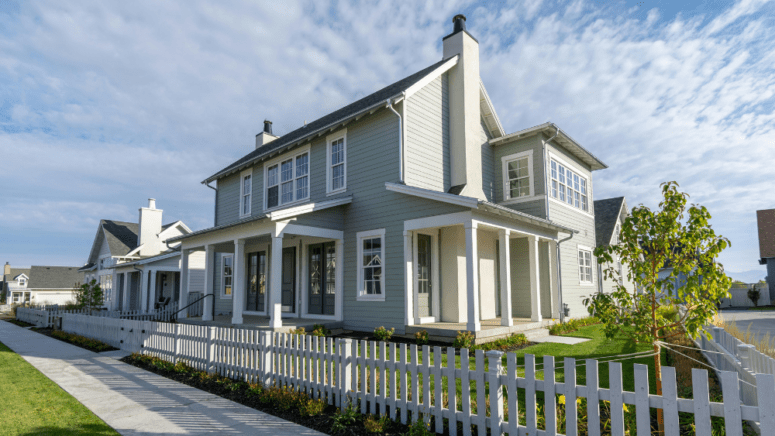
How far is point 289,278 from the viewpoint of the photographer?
14656 millimetres

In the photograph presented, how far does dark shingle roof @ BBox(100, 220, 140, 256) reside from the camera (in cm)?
2920

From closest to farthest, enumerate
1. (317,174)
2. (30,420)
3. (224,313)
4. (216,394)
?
(30,420) → (216,394) → (317,174) → (224,313)

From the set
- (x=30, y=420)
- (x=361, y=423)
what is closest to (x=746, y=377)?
(x=361, y=423)

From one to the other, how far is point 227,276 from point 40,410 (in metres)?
12.5

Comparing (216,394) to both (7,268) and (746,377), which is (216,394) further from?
(7,268)

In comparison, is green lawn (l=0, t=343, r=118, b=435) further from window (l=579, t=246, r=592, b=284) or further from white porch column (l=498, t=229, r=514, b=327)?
window (l=579, t=246, r=592, b=284)

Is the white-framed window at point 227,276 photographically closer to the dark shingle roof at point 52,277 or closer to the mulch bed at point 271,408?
the mulch bed at point 271,408

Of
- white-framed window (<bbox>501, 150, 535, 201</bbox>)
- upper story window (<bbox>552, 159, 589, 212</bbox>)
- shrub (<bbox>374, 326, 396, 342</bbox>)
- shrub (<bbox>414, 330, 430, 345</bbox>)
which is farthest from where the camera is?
upper story window (<bbox>552, 159, 589, 212</bbox>)

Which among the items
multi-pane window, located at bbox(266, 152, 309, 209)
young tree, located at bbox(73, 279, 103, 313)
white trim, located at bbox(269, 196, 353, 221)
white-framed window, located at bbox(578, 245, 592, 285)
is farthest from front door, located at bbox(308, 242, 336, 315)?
young tree, located at bbox(73, 279, 103, 313)

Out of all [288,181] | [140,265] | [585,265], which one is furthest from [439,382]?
[140,265]

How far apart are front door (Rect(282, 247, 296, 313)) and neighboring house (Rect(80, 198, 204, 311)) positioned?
40.7 ft

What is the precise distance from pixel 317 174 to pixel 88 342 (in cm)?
823

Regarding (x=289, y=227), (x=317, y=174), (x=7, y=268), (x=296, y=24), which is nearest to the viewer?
(x=296, y=24)

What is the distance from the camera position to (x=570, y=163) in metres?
16.2
